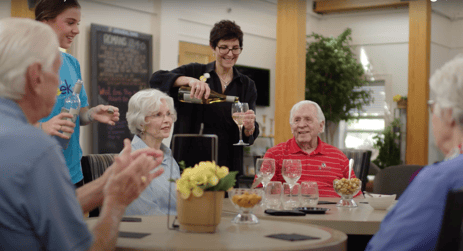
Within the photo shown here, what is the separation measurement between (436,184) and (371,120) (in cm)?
927

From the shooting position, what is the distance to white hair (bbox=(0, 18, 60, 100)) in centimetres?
114

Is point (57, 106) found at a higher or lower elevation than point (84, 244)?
higher

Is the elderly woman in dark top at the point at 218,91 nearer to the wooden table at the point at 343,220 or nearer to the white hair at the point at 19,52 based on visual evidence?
the wooden table at the point at 343,220

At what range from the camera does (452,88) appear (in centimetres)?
132

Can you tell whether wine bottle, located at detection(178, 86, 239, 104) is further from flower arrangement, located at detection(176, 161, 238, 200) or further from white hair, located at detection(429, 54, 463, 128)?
white hair, located at detection(429, 54, 463, 128)

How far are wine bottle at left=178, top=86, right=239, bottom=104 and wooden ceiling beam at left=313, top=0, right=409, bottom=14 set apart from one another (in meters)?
6.69

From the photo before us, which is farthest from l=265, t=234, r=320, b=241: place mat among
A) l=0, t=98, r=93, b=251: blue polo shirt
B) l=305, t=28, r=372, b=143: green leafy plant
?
l=305, t=28, r=372, b=143: green leafy plant

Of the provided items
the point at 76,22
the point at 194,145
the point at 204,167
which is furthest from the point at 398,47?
the point at 204,167

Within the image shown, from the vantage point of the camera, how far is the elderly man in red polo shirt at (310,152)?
323 cm

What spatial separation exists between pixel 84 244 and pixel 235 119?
183 centimetres

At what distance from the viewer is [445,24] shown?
406 inches

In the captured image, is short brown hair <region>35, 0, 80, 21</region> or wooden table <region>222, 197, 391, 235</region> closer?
wooden table <region>222, 197, 391, 235</region>

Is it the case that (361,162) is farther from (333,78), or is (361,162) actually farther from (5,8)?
(333,78)

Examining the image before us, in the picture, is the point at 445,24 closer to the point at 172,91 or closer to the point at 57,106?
the point at 172,91
